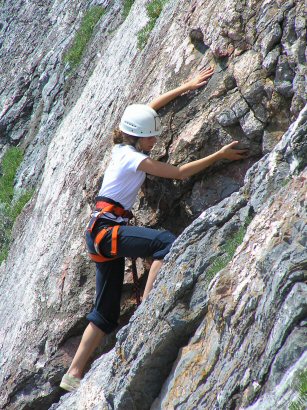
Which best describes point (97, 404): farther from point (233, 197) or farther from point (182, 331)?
point (233, 197)

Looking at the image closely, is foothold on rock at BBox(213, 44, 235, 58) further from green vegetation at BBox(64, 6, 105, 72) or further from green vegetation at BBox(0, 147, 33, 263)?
green vegetation at BBox(64, 6, 105, 72)

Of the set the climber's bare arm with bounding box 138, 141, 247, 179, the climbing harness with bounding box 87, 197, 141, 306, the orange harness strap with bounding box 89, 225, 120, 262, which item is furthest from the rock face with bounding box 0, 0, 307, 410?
the orange harness strap with bounding box 89, 225, 120, 262

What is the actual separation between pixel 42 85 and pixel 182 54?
32.6 ft

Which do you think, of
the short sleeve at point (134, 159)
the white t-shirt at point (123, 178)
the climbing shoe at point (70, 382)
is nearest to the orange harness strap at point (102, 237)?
the white t-shirt at point (123, 178)

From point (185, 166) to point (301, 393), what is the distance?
494 cm

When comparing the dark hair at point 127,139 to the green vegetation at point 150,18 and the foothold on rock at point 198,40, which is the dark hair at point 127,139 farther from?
the green vegetation at point 150,18

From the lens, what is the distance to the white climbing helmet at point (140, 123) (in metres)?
10.5

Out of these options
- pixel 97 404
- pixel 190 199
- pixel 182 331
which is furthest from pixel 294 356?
pixel 190 199

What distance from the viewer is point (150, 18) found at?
47.9 feet

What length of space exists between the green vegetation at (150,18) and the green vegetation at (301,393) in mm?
9240

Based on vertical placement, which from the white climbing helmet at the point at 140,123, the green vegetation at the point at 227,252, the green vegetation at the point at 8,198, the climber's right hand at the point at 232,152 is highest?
the white climbing helmet at the point at 140,123

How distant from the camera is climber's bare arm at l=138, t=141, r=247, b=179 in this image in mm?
10281

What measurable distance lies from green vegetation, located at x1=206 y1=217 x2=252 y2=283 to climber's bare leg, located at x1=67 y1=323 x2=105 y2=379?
298 centimetres

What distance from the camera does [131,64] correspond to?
46.5 feet
